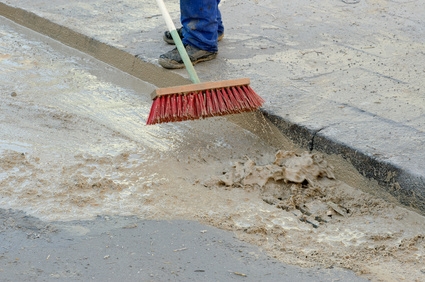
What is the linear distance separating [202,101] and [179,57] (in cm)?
87

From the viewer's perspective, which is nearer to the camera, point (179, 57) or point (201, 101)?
point (201, 101)

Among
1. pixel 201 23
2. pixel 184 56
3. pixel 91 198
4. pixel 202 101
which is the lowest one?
pixel 91 198

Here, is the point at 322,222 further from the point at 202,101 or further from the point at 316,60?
the point at 316,60

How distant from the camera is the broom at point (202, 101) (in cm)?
319

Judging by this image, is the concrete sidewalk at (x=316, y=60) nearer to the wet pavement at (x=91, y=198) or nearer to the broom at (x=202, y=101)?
the broom at (x=202, y=101)

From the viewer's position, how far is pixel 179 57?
404cm

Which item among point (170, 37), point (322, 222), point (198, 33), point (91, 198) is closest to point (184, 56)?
point (198, 33)

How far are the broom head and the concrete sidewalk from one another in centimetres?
20

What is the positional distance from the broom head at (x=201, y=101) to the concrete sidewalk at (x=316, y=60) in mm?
196

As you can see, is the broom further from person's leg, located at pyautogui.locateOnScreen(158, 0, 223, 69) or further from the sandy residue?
person's leg, located at pyautogui.locateOnScreen(158, 0, 223, 69)

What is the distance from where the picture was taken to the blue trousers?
4.05 metres

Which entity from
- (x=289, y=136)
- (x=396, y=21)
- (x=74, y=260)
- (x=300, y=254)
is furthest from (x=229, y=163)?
(x=396, y=21)

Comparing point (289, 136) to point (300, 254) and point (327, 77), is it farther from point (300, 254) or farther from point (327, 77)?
point (300, 254)

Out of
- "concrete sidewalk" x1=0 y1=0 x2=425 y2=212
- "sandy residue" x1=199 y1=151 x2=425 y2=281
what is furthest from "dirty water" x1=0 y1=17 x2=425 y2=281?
"concrete sidewalk" x1=0 y1=0 x2=425 y2=212
